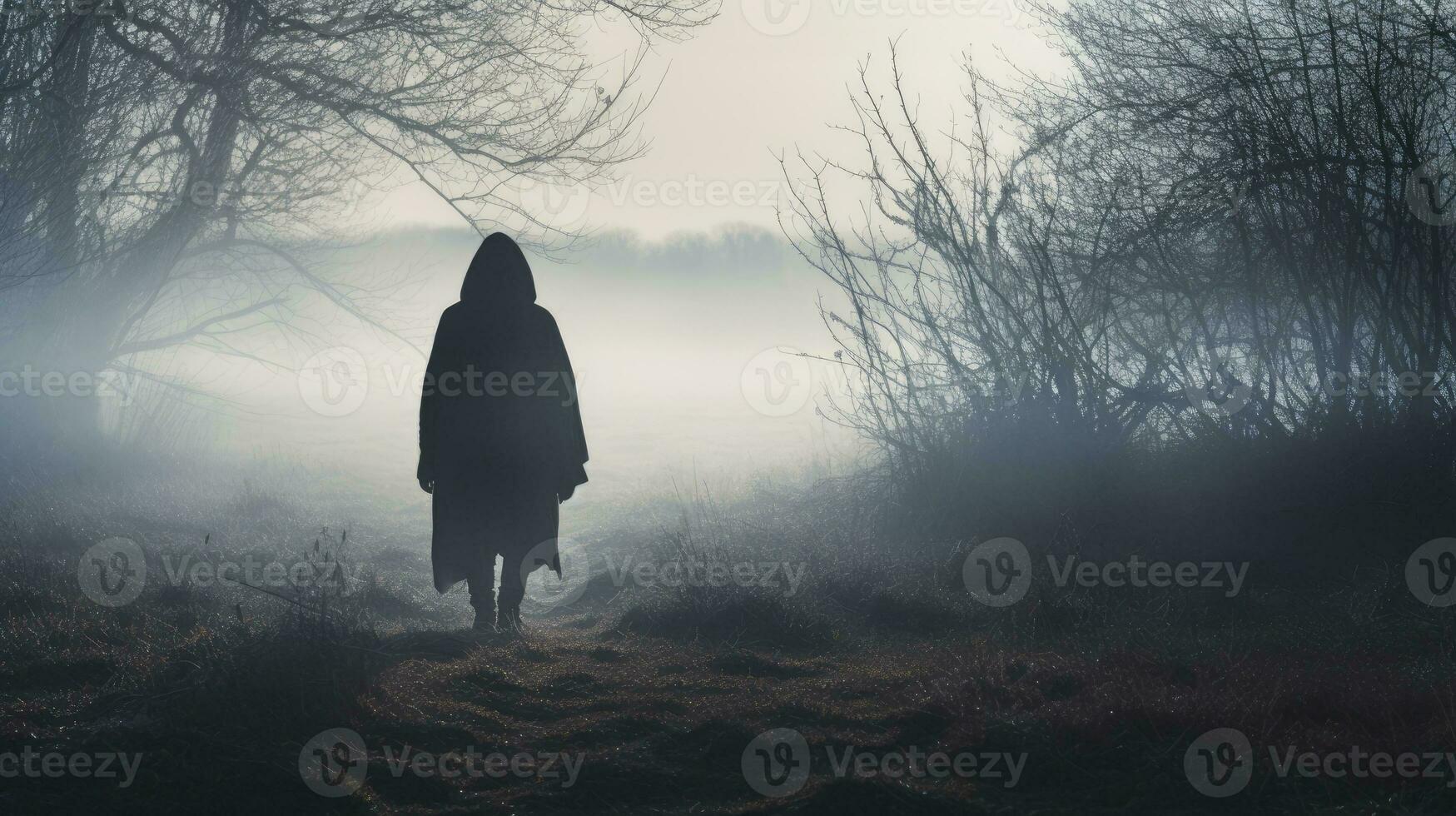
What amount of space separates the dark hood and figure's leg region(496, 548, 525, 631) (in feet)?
5.65

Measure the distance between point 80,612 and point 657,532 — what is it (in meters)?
5.20

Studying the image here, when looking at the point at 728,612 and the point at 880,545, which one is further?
the point at 880,545

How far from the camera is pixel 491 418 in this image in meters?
6.29

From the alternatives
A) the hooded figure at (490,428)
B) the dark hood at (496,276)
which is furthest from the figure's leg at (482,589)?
the dark hood at (496,276)

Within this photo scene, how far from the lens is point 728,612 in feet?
19.0

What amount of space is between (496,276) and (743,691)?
319 centimetres

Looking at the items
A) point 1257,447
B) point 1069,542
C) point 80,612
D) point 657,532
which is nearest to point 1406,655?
point 1069,542

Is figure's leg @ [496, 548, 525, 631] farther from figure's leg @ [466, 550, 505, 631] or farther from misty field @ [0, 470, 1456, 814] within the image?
misty field @ [0, 470, 1456, 814]

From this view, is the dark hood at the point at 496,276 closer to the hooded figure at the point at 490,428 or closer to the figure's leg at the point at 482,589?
the hooded figure at the point at 490,428

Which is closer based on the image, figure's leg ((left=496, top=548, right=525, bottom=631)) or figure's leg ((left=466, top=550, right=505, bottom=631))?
figure's leg ((left=496, top=548, right=525, bottom=631))

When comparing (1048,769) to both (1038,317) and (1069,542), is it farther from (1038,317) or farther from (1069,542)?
(1038,317)

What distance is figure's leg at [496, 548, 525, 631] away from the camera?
19.7ft

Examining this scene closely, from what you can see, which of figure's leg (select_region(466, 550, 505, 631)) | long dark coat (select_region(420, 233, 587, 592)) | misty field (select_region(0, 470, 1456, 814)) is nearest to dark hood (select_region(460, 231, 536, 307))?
long dark coat (select_region(420, 233, 587, 592))

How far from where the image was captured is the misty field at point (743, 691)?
3.38 m
